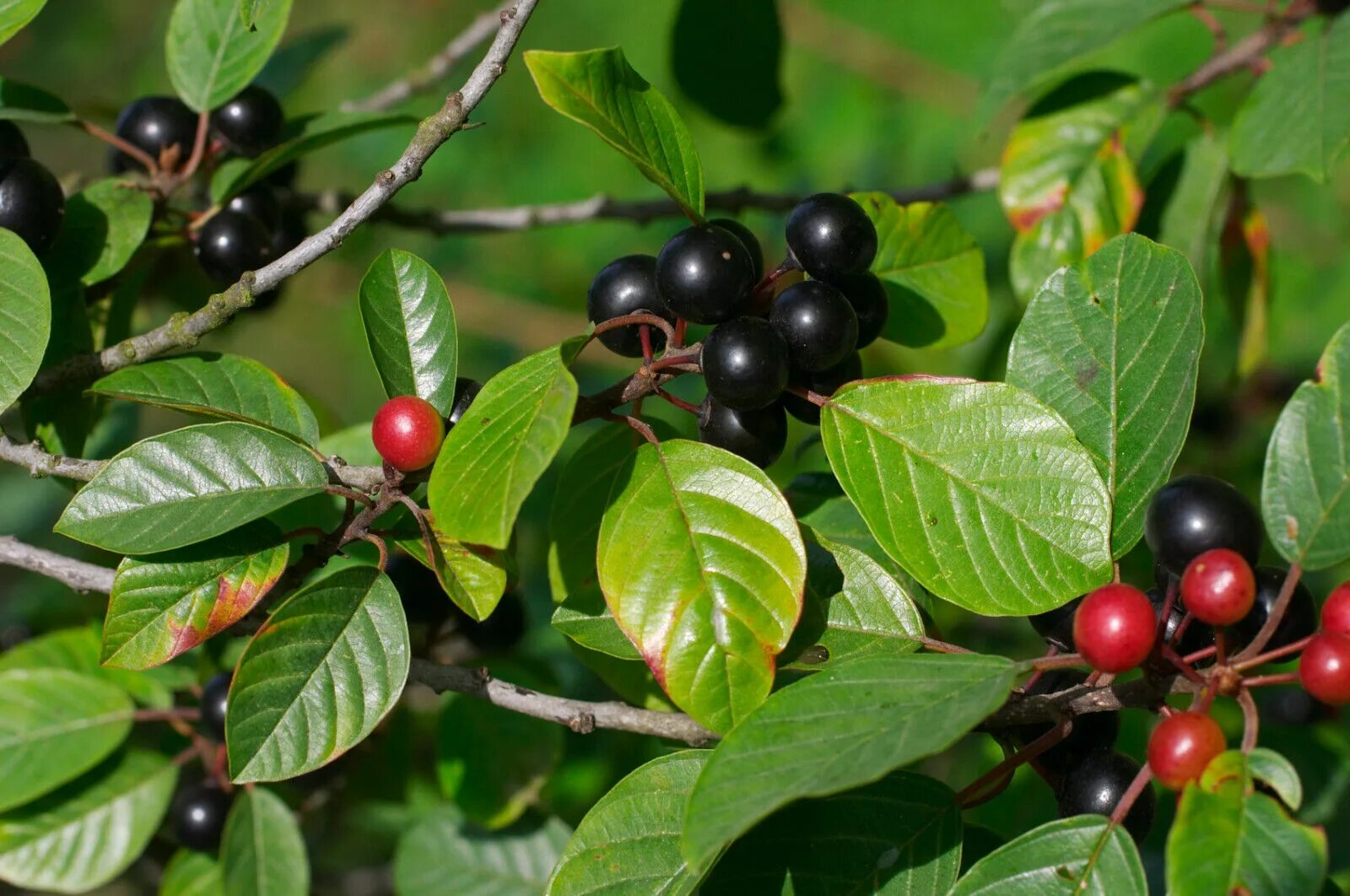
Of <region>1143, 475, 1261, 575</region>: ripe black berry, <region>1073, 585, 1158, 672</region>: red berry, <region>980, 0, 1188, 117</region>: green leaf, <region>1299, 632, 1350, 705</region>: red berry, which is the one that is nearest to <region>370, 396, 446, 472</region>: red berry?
<region>1073, 585, 1158, 672</region>: red berry

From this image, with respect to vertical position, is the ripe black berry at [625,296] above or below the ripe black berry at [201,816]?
above

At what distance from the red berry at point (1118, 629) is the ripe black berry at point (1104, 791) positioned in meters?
0.21

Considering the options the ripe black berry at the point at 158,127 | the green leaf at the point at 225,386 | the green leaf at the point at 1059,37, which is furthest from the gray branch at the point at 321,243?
the green leaf at the point at 1059,37

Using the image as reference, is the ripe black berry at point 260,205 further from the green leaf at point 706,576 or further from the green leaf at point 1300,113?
the green leaf at point 1300,113

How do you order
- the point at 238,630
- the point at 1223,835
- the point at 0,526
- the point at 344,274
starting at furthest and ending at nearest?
the point at 344,274 → the point at 0,526 → the point at 238,630 → the point at 1223,835

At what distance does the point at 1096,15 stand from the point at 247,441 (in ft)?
6.06

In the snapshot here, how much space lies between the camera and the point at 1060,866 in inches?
44.5

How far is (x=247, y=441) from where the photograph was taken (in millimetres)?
1327

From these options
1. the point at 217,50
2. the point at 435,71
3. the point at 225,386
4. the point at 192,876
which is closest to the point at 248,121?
the point at 217,50

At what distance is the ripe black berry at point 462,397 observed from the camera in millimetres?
1410

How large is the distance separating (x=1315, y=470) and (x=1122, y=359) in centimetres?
26

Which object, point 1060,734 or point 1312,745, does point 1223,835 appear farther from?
point 1312,745

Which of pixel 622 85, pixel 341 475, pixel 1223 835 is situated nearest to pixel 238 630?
pixel 341 475

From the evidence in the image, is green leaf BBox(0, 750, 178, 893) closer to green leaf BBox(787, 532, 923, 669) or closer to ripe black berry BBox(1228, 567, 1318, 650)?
green leaf BBox(787, 532, 923, 669)
